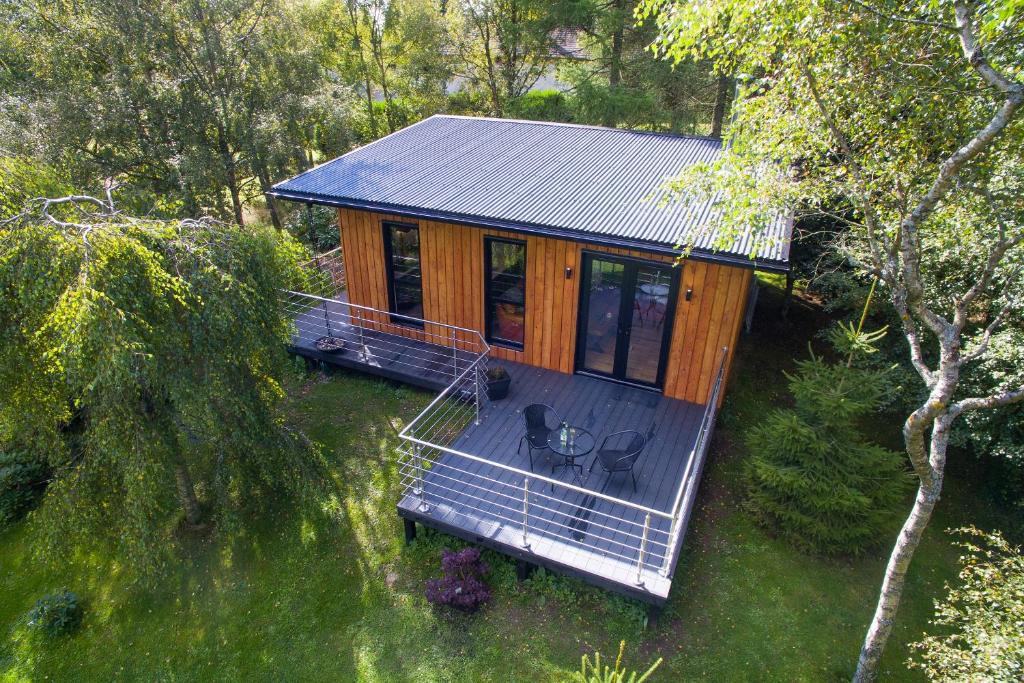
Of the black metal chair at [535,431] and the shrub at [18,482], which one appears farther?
the shrub at [18,482]

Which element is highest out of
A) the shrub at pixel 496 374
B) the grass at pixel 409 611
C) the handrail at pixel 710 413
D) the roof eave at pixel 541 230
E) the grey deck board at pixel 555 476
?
the roof eave at pixel 541 230

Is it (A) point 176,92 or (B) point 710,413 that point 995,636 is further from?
(A) point 176,92

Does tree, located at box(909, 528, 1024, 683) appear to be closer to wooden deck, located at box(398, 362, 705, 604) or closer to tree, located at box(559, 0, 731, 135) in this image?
wooden deck, located at box(398, 362, 705, 604)

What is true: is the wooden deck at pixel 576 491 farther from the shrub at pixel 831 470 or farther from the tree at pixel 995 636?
the tree at pixel 995 636

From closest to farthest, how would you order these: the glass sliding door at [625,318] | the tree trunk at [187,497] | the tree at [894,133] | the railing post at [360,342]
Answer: the tree at [894,133]
the tree trunk at [187,497]
the glass sliding door at [625,318]
the railing post at [360,342]

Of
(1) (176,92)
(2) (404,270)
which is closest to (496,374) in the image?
(2) (404,270)

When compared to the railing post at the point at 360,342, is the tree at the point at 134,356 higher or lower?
higher

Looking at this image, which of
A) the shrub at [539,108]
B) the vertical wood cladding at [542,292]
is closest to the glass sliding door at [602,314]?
the vertical wood cladding at [542,292]

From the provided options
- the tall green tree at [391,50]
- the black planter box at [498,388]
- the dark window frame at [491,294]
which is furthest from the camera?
the tall green tree at [391,50]
